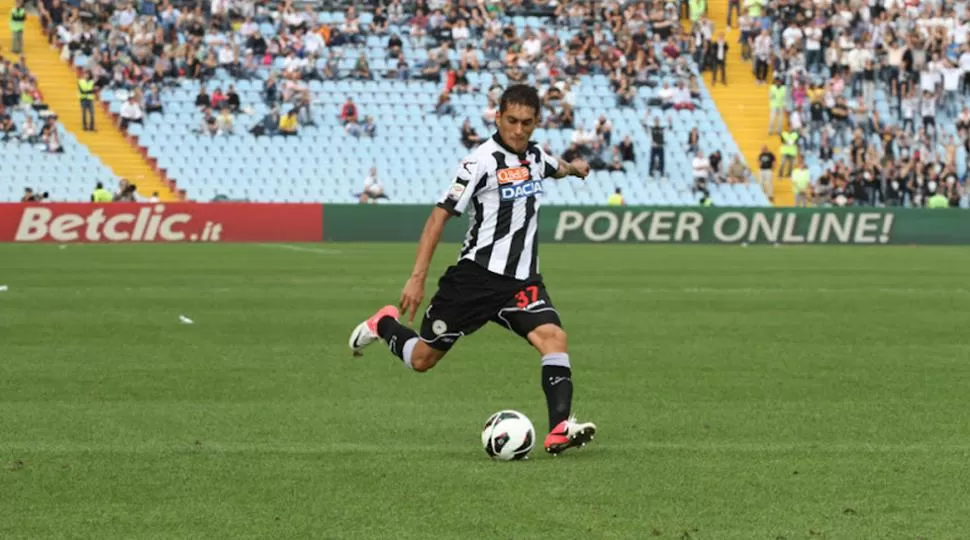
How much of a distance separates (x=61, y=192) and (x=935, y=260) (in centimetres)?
2173

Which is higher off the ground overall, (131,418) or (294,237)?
(131,418)

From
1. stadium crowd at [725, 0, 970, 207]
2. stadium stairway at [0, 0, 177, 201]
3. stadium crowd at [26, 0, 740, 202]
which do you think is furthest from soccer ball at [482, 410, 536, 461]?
stadium crowd at [725, 0, 970, 207]

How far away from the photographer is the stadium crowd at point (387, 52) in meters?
44.8

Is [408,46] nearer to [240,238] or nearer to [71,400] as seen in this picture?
[240,238]

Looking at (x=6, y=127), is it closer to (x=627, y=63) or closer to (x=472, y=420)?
(x=627, y=63)

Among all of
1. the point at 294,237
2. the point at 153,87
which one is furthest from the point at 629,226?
the point at 153,87

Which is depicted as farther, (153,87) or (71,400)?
(153,87)

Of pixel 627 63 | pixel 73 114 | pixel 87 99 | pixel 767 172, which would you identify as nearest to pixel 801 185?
pixel 767 172

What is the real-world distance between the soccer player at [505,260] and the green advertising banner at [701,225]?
30.0 m

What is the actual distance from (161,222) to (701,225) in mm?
13054

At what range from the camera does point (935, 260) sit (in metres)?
32.8

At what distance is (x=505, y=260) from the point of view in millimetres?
9414

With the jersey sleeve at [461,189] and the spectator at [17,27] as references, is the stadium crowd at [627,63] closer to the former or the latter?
the spectator at [17,27]

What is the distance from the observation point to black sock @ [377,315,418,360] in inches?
399
